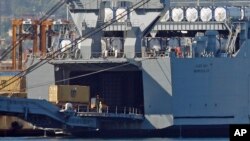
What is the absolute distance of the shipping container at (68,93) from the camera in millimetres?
46156

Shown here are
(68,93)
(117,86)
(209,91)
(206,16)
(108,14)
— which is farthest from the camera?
(206,16)

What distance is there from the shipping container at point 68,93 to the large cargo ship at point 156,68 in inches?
37.0

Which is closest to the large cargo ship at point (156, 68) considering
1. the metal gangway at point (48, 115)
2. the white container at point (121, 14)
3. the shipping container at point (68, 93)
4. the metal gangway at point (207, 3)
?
the white container at point (121, 14)

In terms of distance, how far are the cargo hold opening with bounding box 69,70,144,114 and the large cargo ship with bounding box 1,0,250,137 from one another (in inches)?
2.2

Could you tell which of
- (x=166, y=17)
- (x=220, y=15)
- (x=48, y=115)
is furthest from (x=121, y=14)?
(x=48, y=115)

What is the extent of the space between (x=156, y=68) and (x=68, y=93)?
→ 4986 mm

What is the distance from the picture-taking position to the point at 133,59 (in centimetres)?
4700

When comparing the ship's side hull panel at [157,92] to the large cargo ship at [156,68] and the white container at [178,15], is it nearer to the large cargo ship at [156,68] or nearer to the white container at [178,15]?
the large cargo ship at [156,68]

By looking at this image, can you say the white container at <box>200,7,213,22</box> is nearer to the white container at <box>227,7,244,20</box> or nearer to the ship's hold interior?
the white container at <box>227,7,244,20</box>

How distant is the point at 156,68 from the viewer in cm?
4725

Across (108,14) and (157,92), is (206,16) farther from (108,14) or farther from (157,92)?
(157,92)

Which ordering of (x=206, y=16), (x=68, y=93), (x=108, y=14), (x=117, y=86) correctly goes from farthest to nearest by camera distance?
(x=206, y=16)
(x=117, y=86)
(x=108, y=14)
(x=68, y=93)

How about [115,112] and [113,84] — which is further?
[113,84]

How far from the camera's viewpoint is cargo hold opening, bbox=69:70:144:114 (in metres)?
49.6
